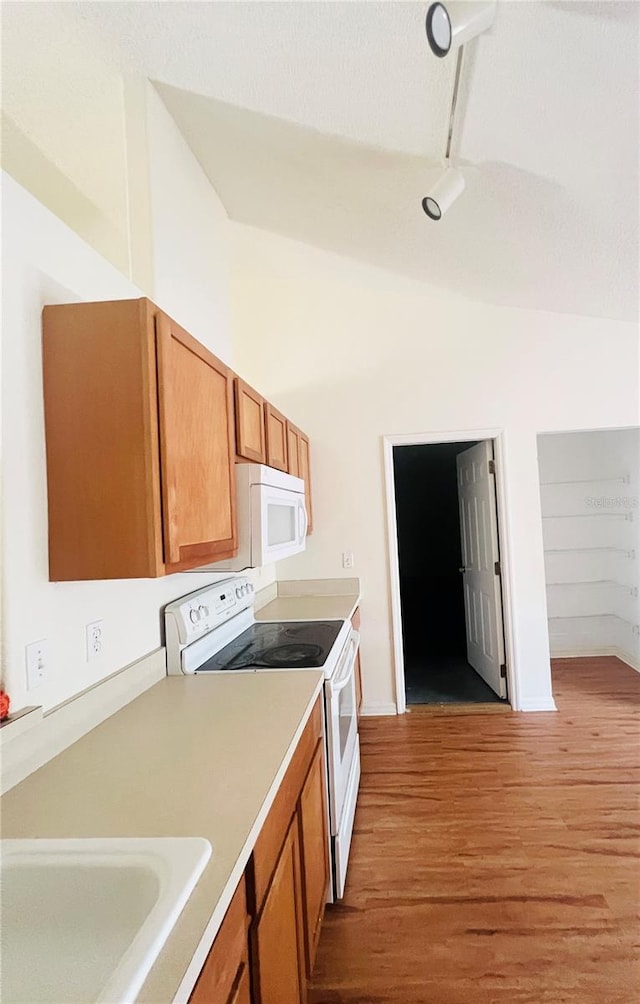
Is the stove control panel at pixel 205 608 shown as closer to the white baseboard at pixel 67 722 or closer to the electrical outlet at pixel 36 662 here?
the white baseboard at pixel 67 722

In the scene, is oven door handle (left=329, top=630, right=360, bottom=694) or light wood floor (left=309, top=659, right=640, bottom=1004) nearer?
light wood floor (left=309, top=659, right=640, bottom=1004)

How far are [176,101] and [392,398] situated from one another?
215 centimetres

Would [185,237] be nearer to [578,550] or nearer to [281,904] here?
[281,904]

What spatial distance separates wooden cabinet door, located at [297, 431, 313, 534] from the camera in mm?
3500

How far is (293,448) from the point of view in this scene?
326cm

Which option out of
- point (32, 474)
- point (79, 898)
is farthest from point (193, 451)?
point (79, 898)

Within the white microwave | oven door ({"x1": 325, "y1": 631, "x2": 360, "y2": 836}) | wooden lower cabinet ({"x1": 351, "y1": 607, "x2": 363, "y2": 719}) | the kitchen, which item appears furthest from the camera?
the kitchen

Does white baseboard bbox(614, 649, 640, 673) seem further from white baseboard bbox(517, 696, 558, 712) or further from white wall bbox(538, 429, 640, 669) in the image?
white baseboard bbox(517, 696, 558, 712)

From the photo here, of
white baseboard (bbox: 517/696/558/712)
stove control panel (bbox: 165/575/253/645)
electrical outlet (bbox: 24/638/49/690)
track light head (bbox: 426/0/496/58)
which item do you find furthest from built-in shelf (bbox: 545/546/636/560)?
electrical outlet (bbox: 24/638/49/690)

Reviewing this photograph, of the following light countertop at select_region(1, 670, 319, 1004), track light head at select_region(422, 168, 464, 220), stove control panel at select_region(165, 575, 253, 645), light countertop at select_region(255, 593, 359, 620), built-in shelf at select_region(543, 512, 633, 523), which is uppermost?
track light head at select_region(422, 168, 464, 220)

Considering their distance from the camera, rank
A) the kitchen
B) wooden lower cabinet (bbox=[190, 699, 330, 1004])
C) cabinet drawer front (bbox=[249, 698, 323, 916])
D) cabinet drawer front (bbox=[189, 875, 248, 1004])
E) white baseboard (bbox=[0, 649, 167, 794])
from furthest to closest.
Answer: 1. the kitchen
2. white baseboard (bbox=[0, 649, 167, 794])
3. cabinet drawer front (bbox=[249, 698, 323, 916])
4. wooden lower cabinet (bbox=[190, 699, 330, 1004])
5. cabinet drawer front (bbox=[189, 875, 248, 1004])

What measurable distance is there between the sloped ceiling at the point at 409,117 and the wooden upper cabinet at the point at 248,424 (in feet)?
3.40

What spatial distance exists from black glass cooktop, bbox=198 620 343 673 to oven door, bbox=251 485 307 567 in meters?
0.36

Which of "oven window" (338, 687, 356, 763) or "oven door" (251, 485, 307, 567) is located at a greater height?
"oven door" (251, 485, 307, 567)
